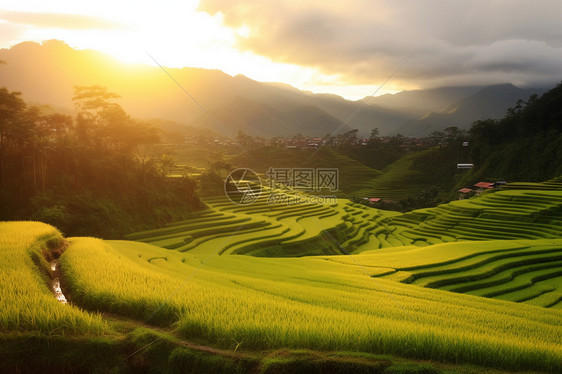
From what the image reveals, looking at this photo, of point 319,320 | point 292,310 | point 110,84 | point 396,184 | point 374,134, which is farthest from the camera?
point 110,84

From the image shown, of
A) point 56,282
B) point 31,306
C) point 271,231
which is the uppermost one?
point 31,306

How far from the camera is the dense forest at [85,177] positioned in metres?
15.8

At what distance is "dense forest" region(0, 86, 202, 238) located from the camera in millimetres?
15820

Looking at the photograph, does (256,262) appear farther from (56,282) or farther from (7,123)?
(7,123)

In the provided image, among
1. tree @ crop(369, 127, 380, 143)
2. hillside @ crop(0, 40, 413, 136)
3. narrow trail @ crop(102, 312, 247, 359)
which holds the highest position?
hillside @ crop(0, 40, 413, 136)

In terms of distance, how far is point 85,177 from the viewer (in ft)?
60.4

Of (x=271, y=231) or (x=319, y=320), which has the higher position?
(x=319, y=320)

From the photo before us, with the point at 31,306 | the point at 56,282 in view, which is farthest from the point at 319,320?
the point at 56,282
